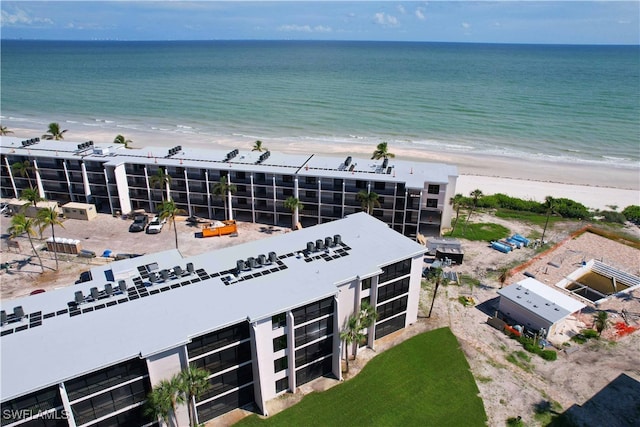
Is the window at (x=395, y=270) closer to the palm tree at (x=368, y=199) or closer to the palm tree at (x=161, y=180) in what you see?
the palm tree at (x=368, y=199)

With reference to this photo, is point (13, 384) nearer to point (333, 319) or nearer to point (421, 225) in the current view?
point (333, 319)

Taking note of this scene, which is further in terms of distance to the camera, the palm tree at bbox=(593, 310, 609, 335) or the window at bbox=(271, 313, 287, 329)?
the palm tree at bbox=(593, 310, 609, 335)

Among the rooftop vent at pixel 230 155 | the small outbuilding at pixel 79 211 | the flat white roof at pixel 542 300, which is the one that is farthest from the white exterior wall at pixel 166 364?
the small outbuilding at pixel 79 211

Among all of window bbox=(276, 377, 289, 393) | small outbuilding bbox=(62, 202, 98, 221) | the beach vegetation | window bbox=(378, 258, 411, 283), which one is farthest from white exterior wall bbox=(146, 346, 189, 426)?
the beach vegetation

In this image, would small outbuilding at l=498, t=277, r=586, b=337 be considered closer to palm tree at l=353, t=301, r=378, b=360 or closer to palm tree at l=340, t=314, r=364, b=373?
palm tree at l=353, t=301, r=378, b=360

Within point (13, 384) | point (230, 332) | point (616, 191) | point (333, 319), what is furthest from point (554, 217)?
point (13, 384)

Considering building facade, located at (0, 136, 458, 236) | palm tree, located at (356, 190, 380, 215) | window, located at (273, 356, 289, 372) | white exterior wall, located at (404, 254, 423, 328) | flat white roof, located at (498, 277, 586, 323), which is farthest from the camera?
building facade, located at (0, 136, 458, 236)

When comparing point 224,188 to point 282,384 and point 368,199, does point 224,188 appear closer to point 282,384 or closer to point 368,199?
point 368,199
